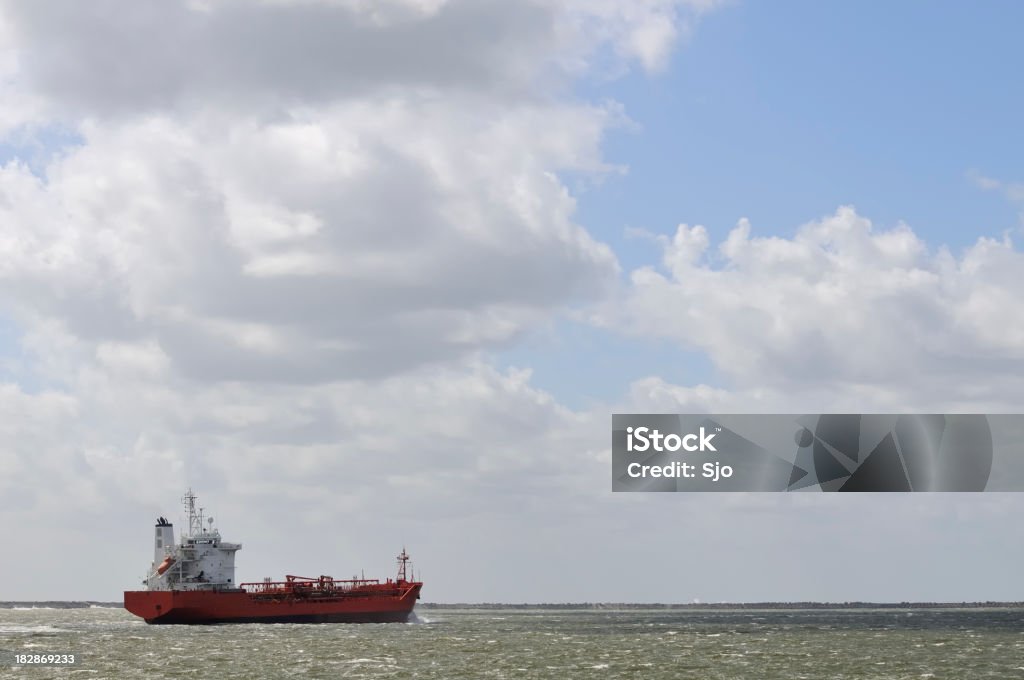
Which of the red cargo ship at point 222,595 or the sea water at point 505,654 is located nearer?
the sea water at point 505,654

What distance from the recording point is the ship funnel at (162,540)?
407 ft

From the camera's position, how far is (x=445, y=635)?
105 m

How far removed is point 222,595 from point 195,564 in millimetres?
5504

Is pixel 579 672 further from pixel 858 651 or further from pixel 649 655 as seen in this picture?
pixel 858 651

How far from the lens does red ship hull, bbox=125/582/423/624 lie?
118 m

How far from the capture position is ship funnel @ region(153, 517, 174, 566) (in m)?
124

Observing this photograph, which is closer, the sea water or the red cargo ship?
the sea water

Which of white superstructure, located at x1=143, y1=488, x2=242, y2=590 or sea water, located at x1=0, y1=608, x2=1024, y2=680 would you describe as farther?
white superstructure, located at x1=143, y1=488, x2=242, y2=590

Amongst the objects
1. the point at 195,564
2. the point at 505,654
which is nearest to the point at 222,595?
the point at 195,564

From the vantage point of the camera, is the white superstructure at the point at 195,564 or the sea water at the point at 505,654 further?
the white superstructure at the point at 195,564

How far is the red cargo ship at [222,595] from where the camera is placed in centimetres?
11794

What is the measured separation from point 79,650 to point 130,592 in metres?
34.9

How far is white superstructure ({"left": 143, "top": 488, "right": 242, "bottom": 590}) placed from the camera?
397 ft

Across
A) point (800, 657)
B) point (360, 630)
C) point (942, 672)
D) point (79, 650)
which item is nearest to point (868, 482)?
point (800, 657)
